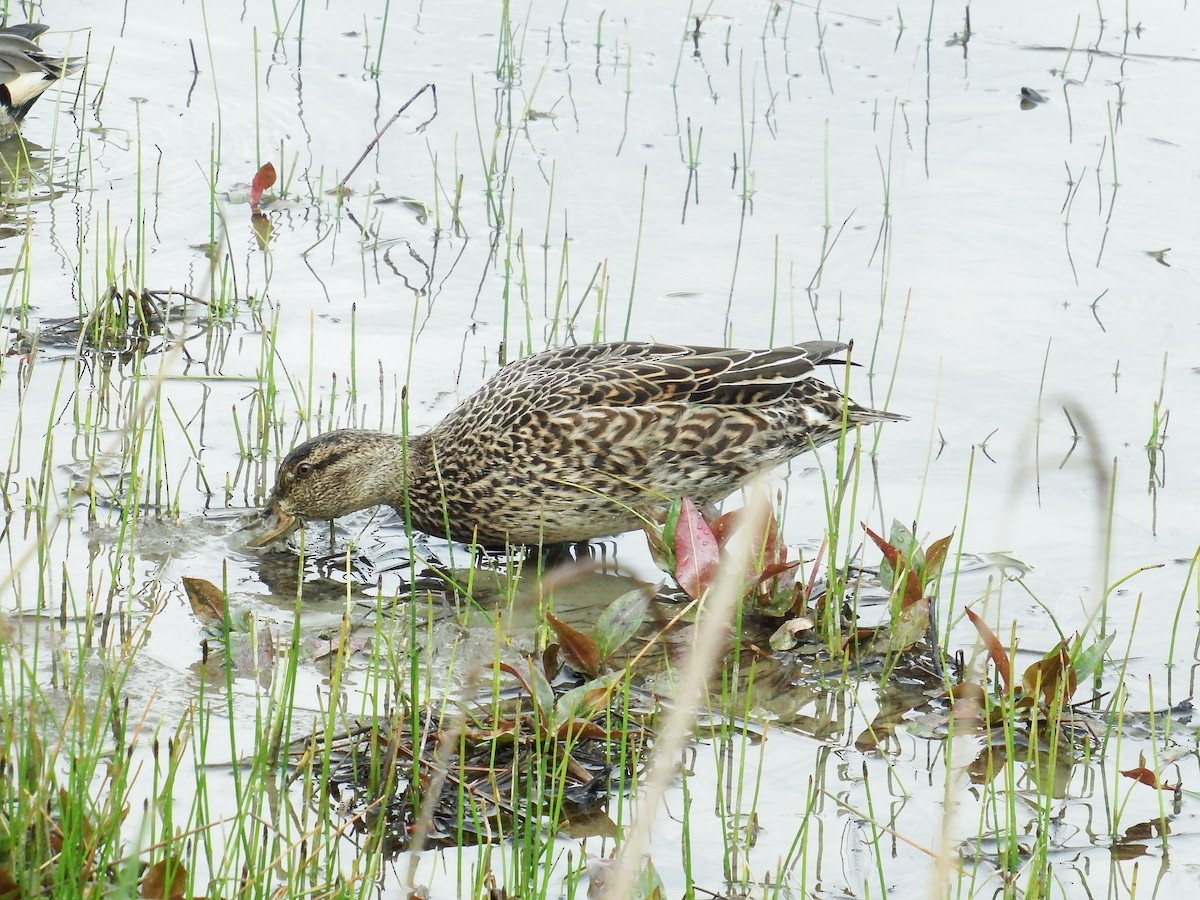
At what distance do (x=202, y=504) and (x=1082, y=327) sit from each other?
13.9 feet

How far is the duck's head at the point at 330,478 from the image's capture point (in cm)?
598

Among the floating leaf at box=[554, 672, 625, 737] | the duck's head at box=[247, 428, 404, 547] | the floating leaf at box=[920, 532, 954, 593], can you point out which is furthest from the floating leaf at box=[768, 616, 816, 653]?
the duck's head at box=[247, 428, 404, 547]

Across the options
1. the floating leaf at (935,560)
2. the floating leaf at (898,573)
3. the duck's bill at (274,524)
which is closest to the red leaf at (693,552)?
the floating leaf at (898,573)

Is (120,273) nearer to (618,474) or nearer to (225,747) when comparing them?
(618,474)

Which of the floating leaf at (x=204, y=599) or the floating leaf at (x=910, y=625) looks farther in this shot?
the floating leaf at (x=910, y=625)

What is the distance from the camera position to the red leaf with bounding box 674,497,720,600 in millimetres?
5508

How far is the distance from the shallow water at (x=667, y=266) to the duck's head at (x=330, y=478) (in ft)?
0.63

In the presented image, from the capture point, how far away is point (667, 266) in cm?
855

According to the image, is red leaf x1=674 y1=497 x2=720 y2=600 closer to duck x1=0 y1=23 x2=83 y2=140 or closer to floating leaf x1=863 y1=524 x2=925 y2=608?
floating leaf x1=863 y1=524 x2=925 y2=608

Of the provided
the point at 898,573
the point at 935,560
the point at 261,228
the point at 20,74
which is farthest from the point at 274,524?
the point at 20,74

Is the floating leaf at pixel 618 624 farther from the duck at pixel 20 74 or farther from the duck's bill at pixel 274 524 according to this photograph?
the duck at pixel 20 74

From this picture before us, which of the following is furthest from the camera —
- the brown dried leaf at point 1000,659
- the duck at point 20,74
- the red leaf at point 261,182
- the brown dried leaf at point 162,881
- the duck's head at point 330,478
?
the duck at point 20,74

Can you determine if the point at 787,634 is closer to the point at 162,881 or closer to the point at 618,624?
the point at 618,624

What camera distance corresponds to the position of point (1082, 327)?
26.6ft
